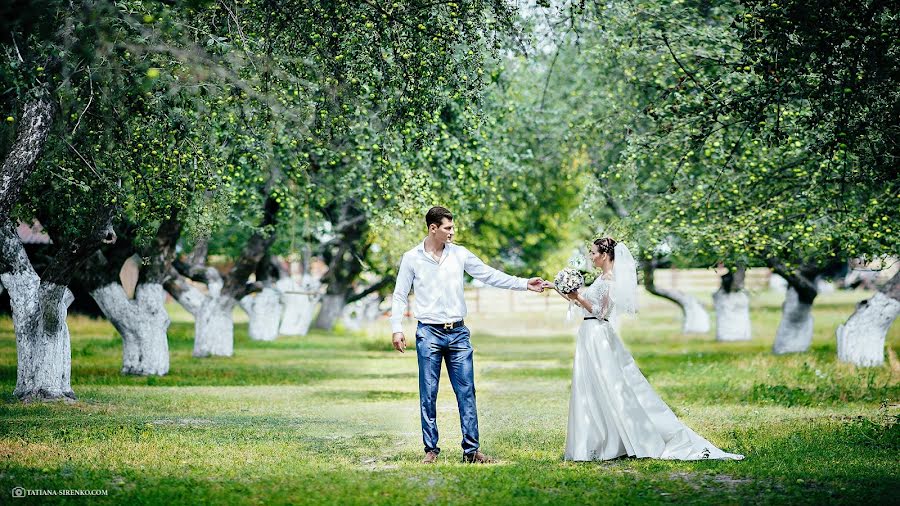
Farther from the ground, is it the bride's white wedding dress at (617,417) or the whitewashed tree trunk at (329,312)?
the whitewashed tree trunk at (329,312)

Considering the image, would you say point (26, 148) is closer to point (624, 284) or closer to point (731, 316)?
point (624, 284)

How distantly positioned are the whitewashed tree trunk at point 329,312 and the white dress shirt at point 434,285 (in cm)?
4455

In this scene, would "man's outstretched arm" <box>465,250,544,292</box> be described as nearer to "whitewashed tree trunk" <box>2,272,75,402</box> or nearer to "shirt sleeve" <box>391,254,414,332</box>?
"shirt sleeve" <box>391,254,414,332</box>

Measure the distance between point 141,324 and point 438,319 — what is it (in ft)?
53.2

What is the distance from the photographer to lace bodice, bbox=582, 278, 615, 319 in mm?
13250

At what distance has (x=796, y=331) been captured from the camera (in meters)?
36.9

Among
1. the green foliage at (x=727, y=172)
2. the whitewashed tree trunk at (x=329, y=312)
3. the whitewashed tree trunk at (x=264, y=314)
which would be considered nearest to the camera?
the green foliage at (x=727, y=172)

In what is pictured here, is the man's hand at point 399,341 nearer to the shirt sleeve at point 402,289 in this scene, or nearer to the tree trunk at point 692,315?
the shirt sleeve at point 402,289

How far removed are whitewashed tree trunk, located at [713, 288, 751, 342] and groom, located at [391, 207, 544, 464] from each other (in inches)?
1427

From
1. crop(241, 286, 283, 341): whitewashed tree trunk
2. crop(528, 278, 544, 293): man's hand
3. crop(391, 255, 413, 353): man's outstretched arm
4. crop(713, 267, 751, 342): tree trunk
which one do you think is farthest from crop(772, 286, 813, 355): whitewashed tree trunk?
crop(391, 255, 413, 353): man's outstretched arm

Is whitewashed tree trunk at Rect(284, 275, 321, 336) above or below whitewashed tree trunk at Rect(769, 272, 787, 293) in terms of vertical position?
below

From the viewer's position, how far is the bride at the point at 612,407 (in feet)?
41.9

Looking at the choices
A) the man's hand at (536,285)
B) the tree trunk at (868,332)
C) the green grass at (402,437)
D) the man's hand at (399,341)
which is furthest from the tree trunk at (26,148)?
the tree trunk at (868,332)

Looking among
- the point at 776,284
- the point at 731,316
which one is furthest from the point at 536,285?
the point at 776,284
